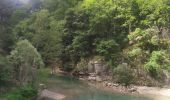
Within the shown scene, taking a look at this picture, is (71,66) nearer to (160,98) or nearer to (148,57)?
(148,57)

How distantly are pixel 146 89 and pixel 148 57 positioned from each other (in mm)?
9044

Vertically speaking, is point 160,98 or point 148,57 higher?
point 148,57

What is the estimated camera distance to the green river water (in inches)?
1772

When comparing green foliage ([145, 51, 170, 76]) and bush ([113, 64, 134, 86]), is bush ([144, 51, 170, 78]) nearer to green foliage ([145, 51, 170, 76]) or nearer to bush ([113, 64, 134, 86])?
green foliage ([145, 51, 170, 76])

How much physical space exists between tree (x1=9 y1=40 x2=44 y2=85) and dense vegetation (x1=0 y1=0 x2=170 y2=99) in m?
14.5

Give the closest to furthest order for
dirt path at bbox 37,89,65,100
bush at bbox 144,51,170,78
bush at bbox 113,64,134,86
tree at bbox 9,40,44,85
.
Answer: tree at bbox 9,40,44,85 < dirt path at bbox 37,89,65,100 < bush at bbox 113,64,134,86 < bush at bbox 144,51,170,78

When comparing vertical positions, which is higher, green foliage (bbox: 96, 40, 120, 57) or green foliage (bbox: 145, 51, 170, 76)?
green foliage (bbox: 96, 40, 120, 57)

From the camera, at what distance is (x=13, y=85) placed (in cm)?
3916

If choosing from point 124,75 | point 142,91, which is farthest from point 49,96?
point 124,75

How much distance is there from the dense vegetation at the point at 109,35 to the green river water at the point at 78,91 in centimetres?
613

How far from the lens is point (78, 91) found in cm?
4847

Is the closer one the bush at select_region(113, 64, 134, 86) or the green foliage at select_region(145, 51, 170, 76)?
the bush at select_region(113, 64, 134, 86)

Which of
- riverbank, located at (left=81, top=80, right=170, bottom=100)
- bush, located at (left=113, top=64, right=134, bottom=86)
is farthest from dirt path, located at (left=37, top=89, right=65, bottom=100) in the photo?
bush, located at (left=113, top=64, right=134, bottom=86)

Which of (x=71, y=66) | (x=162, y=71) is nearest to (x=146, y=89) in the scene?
(x=162, y=71)
